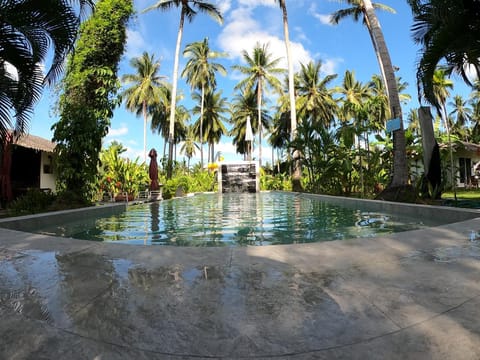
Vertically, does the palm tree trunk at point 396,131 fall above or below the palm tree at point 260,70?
below

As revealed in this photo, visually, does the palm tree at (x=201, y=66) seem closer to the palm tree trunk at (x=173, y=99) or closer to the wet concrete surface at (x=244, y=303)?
the palm tree trunk at (x=173, y=99)

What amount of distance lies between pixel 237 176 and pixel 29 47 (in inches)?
709

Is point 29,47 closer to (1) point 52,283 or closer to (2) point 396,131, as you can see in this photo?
(1) point 52,283

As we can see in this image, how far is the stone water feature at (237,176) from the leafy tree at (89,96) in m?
14.9

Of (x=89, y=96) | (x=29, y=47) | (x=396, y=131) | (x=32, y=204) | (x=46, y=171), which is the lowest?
(x=32, y=204)

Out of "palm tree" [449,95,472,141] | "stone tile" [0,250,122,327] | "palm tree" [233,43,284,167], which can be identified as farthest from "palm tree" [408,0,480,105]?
"palm tree" [449,95,472,141]

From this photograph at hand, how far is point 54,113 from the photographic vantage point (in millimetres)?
8891

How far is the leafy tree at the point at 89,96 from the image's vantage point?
818cm

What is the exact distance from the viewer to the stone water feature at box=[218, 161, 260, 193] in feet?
76.7

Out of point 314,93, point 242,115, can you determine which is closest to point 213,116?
point 242,115

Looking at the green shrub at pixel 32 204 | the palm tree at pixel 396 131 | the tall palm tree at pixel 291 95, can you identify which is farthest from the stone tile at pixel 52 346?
the tall palm tree at pixel 291 95

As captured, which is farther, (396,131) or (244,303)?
(396,131)

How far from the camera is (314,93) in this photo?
34.6 m

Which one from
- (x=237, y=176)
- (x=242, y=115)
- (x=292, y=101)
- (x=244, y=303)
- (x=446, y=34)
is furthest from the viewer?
(x=242, y=115)
